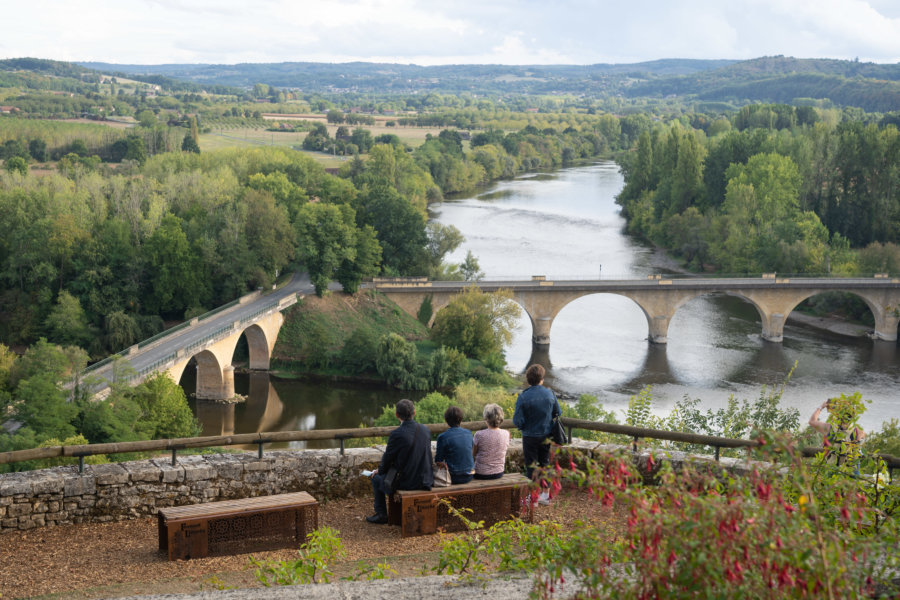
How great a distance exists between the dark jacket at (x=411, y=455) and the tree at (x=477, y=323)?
130 feet

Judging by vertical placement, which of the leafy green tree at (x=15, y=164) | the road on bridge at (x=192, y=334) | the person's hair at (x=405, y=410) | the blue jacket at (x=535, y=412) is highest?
the person's hair at (x=405, y=410)

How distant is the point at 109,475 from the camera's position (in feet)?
34.6

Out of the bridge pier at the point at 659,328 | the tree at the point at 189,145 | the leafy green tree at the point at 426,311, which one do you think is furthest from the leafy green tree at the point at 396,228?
the tree at the point at 189,145

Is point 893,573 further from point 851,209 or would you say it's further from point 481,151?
point 481,151

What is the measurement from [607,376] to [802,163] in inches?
1358

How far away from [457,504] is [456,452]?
0.51 metres

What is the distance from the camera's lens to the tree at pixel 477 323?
5016 cm

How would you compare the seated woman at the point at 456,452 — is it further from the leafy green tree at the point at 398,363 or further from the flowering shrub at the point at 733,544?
the leafy green tree at the point at 398,363

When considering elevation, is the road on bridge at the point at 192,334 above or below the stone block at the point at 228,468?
below

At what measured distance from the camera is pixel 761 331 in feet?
→ 192

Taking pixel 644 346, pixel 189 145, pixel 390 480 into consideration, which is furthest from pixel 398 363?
pixel 189 145

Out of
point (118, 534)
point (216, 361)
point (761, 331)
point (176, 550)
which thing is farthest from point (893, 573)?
point (761, 331)

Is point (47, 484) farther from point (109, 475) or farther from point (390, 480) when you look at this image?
point (390, 480)

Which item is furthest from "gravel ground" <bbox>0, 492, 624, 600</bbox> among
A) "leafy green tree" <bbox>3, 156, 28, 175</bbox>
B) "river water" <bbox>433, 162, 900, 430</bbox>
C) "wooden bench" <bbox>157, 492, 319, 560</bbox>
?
"leafy green tree" <bbox>3, 156, 28, 175</bbox>
